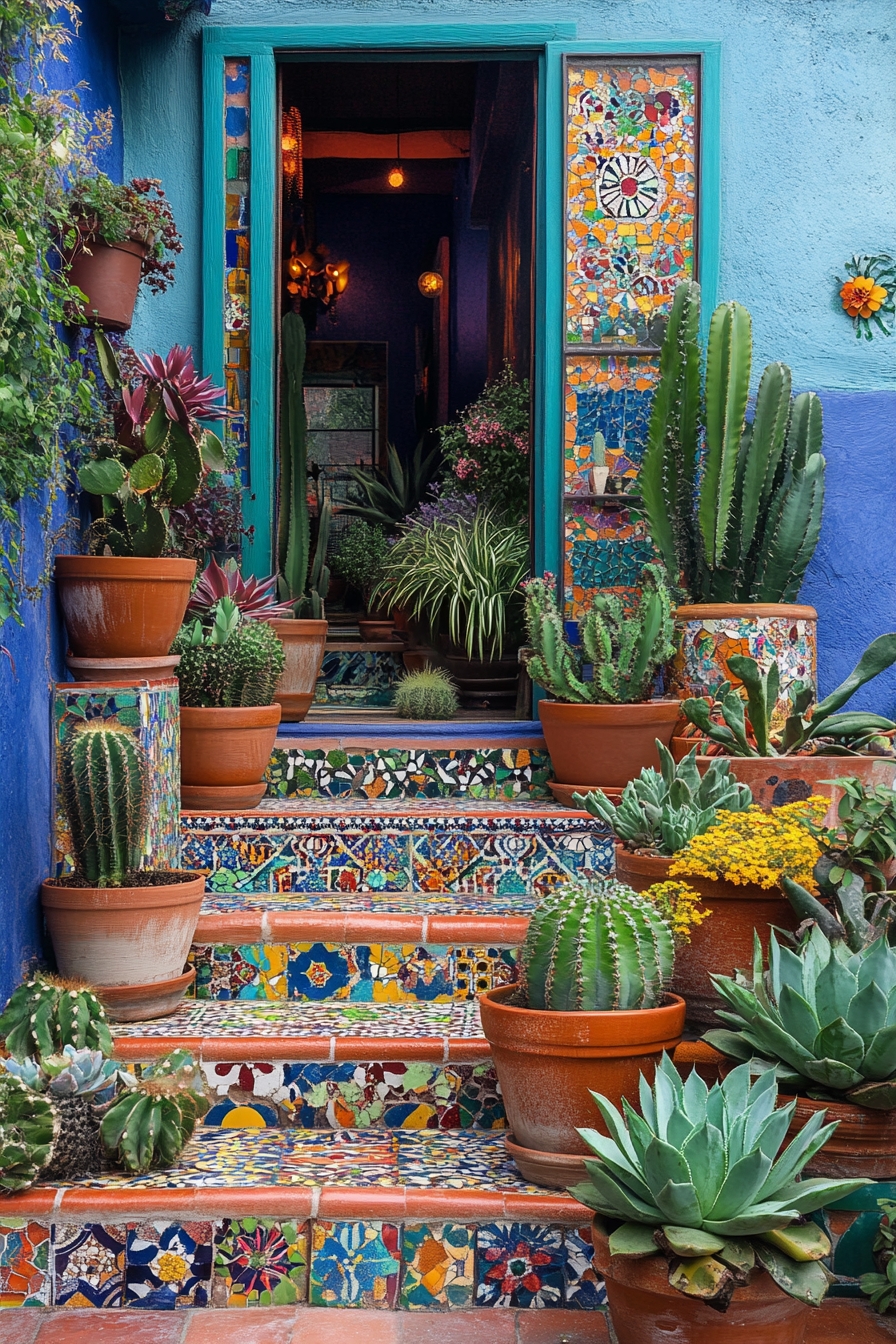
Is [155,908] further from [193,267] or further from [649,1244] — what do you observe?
[193,267]

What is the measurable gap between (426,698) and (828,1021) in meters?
3.18

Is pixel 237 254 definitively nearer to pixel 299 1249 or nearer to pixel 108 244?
pixel 108 244

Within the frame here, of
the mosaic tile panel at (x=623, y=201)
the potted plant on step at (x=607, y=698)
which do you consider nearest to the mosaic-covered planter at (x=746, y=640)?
the potted plant on step at (x=607, y=698)

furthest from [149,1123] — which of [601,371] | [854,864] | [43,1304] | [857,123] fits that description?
[857,123]

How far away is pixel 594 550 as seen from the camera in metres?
5.09

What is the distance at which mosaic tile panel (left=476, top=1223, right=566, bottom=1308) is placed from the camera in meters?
2.62

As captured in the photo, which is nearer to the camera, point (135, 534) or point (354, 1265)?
point (354, 1265)

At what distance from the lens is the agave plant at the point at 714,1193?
6.77ft

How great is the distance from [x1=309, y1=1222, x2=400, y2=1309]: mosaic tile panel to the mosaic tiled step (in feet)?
5.26

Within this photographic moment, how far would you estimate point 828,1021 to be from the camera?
249cm

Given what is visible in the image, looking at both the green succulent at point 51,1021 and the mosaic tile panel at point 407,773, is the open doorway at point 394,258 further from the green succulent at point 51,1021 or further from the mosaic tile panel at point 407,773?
the green succulent at point 51,1021

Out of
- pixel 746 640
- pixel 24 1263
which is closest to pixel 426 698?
pixel 746 640

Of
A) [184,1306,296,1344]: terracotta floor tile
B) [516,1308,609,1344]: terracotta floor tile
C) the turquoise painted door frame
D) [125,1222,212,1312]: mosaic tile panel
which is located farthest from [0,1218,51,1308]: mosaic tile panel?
the turquoise painted door frame

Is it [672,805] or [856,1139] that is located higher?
[672,805]
